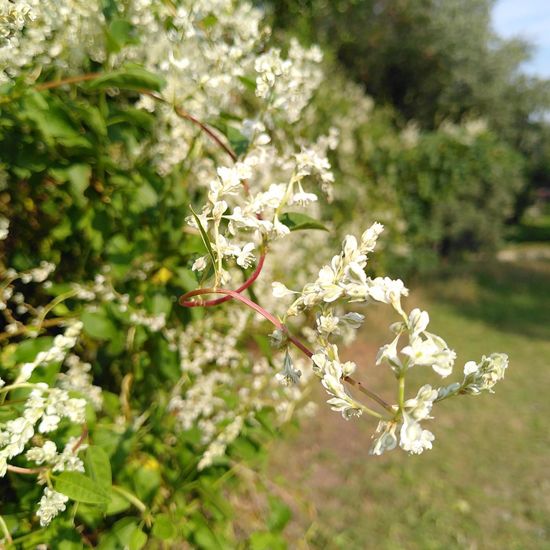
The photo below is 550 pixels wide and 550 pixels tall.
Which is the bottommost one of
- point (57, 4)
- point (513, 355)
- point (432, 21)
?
point (513, 355)

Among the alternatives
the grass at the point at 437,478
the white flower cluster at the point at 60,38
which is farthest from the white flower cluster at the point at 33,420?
the grass at the point at 437,478

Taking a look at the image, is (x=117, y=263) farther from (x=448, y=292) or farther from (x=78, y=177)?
(x=448, y=292)

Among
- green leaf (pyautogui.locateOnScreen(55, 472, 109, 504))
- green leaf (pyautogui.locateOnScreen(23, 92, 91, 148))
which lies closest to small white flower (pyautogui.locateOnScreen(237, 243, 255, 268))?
green leaf (pyautogui.locateOnScreen(55, 472, 109, 504))

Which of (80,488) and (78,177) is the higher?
(78,177)

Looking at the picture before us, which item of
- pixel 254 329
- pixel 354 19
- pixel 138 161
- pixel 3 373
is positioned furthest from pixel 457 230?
pixel 3 373

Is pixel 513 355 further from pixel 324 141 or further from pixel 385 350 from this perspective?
pixel 385 350

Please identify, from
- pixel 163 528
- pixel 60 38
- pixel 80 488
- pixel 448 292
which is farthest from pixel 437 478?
pixel 448 292

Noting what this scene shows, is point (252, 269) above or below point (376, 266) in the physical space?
above
